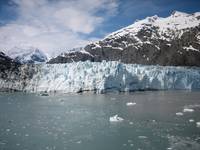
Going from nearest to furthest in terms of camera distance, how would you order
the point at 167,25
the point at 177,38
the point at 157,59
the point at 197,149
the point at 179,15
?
the point at 197,149 < the point at 157,59 < the point at 177,38 < the point at 167,25 < the point at 179,15

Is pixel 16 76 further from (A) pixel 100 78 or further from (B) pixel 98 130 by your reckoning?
(B) pixel 98 130

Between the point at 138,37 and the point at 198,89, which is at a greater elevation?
the point at 138,37

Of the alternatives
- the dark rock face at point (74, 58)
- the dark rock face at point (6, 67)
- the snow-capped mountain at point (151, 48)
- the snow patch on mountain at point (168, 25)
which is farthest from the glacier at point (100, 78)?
the snow patch on mountain at point (168, 25)

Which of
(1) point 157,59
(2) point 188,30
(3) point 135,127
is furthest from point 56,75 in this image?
(2) point 188,30

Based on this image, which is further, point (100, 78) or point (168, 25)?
point (168, 25)

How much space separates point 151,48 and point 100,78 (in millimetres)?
46961

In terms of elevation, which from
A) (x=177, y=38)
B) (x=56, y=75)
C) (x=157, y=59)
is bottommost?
(x=56, y=75)

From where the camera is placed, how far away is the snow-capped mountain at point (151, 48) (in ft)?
253

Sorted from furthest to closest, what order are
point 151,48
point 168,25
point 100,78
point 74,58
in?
point 168,25
point 74,58
point 151,48
point 100,78

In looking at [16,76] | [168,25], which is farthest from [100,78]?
[168,25]

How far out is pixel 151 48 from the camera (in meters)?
83.3

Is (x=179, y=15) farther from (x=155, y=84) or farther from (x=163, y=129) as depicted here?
(x=163, y=129)

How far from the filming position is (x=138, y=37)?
94188 mm

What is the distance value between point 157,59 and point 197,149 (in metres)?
66.8
